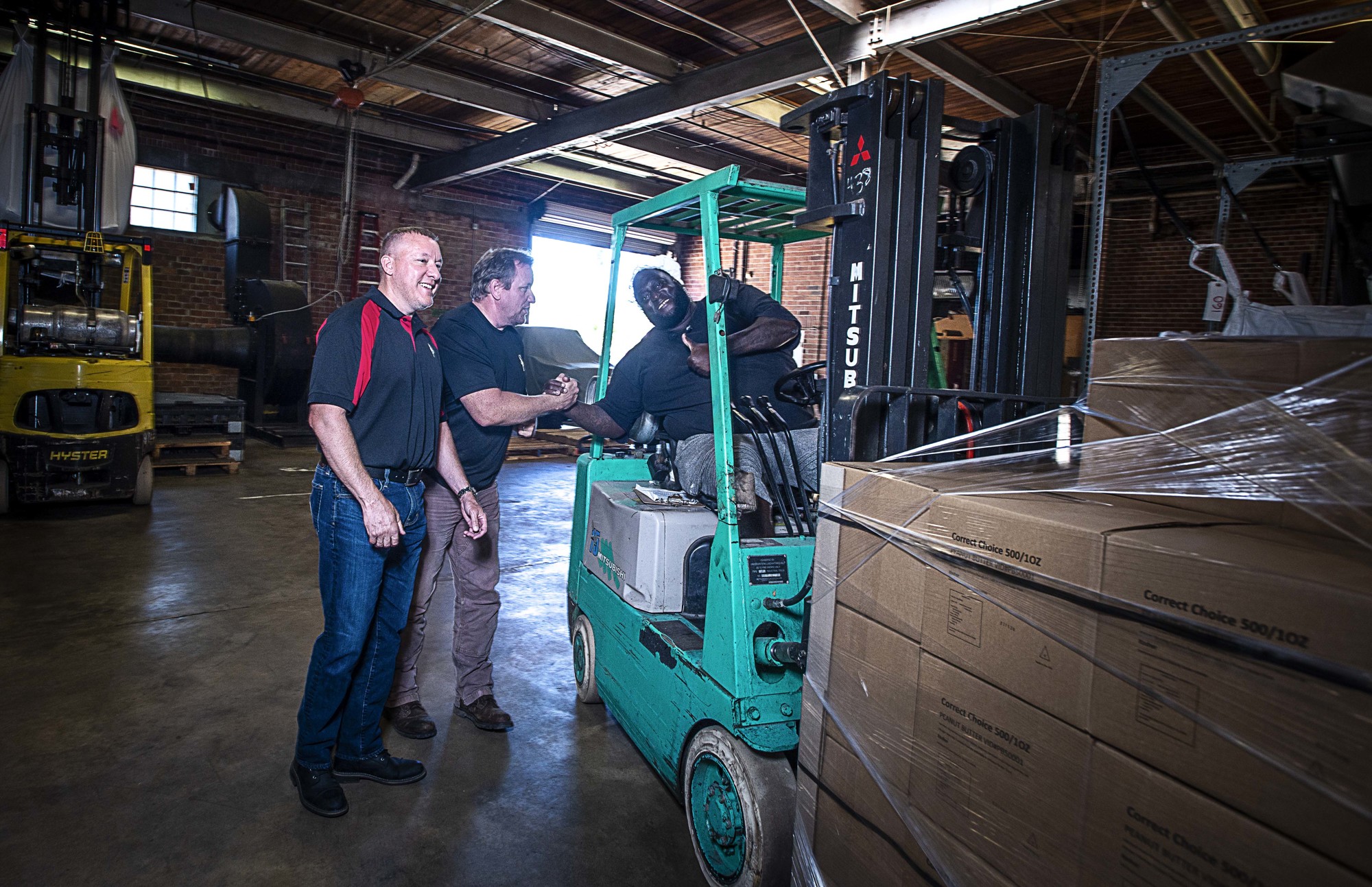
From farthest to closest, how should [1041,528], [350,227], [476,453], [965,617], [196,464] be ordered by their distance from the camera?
1. [350,227]
2. [196,464]
3. [476,453]
4. [965,617]
5. [1041,528]

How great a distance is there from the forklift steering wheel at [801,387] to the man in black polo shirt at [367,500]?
48.3 inches

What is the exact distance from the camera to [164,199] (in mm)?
11047

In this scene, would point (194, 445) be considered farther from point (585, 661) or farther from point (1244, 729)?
point (1244, 729)

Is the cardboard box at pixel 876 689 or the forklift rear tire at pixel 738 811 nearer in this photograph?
the cardboard box at pixel 876 689

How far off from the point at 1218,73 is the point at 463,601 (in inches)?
313

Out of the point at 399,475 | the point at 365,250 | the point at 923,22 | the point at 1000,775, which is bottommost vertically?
the point at 1000,775

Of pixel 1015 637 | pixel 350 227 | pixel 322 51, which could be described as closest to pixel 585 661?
pixel 1015 637

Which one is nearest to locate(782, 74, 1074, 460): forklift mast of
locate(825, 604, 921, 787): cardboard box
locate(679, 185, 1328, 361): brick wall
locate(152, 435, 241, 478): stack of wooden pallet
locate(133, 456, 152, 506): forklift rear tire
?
locate(825, 604, 921, 787): cardboard box

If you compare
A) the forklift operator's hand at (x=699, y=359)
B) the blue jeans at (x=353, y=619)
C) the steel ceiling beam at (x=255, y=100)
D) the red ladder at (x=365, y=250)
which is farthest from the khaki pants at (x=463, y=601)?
the red ladder at (x=365, y=250)

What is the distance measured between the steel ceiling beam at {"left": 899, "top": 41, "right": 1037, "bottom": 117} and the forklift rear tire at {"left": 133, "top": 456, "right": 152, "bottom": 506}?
726 centimetres

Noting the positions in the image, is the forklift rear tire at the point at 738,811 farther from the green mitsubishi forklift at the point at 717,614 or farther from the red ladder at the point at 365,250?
the red ladder at the point at 365,250

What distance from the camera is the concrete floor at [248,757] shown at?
246cm

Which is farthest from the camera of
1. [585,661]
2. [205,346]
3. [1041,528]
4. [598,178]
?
[598,178]

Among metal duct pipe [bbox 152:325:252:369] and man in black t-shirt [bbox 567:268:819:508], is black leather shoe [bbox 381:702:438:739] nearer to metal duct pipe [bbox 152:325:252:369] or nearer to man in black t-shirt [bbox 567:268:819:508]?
man in black t-shirt [bbox 567:268:819:508]
